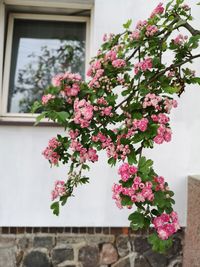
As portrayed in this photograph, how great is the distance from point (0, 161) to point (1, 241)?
621 mm

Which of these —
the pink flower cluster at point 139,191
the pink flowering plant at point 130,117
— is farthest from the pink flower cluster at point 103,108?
the pink flower cluster at point 139,191

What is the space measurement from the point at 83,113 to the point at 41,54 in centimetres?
175

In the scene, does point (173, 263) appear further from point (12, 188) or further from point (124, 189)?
point (124, 189)

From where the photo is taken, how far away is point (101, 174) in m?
2.47

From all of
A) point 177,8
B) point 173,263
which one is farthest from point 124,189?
point 173,263

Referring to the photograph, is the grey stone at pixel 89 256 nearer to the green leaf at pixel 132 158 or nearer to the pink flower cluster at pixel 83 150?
the pink flower cluster at pixel 83 150

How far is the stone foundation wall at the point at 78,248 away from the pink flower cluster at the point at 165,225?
1.46 meters

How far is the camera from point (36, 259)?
246cm

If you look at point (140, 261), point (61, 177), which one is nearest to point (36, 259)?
point (61, 177)

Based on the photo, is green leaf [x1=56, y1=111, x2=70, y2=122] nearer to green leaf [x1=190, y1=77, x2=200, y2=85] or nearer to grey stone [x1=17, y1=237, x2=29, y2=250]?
green leaf [x1=190, y1=77, x2=200, y2=85]

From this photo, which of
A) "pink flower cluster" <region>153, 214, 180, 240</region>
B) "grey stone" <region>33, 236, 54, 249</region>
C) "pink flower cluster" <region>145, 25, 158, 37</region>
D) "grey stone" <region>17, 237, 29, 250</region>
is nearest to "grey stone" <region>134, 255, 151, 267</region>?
"grey stone" <region>33, 236, 54, 249</region>

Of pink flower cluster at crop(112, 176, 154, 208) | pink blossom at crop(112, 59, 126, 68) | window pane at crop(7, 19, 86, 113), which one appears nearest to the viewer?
pink flower cluster at crop(112, 176, 154, 208)

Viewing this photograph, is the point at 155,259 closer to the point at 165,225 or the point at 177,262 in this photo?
the point at 177,262

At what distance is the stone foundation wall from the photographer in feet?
8.07
